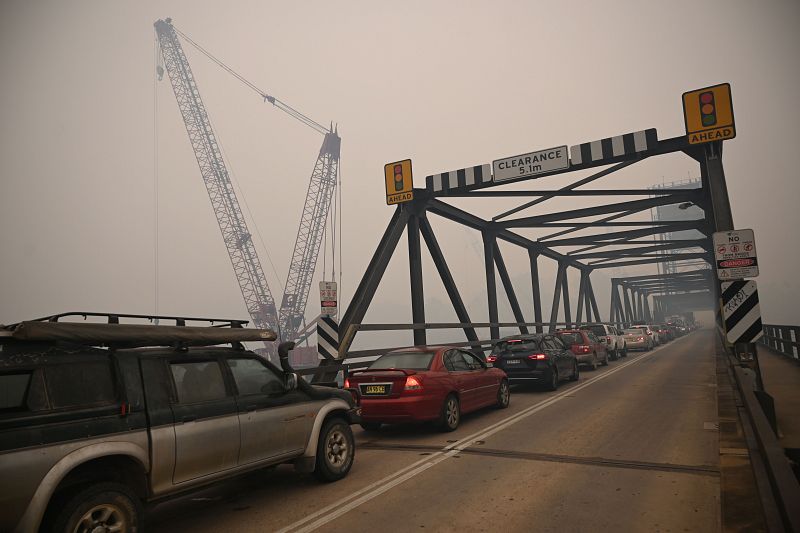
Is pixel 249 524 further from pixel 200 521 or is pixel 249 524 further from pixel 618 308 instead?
pixel 618 308

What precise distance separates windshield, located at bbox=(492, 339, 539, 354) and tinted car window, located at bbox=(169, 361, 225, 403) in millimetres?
9745

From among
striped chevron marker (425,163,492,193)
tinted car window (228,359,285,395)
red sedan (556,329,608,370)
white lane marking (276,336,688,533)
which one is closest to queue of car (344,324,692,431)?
white lane marking (276,336,688,533)

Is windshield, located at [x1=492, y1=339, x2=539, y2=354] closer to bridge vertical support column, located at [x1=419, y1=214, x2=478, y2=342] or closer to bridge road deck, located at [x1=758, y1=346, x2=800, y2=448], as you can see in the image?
bridge vertical support column, located at [x1=419, y1=214, x2=478, y2=342]

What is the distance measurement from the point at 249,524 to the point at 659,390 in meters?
10.9

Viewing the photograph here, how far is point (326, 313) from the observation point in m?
12.3

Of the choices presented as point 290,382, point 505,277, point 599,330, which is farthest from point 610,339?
point 290,382

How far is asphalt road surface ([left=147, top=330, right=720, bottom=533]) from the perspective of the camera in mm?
4438

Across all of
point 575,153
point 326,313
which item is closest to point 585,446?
point 326,313

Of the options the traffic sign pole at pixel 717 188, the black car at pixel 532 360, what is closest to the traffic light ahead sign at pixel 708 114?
the traffic sign pole at pixel 717 188

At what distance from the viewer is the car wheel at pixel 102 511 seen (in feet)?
11.5

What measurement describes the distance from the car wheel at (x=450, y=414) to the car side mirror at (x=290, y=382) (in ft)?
11.0

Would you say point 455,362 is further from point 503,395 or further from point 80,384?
point 80,384

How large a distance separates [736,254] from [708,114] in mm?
4937

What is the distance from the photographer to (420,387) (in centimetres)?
799
